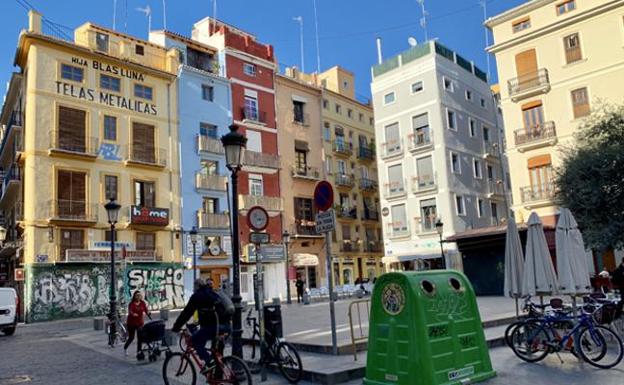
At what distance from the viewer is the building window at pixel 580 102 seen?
30.1 metres

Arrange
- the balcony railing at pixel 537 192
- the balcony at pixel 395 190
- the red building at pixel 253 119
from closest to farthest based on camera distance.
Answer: the balcony railing at pixel 537 192 → the red building at pixel 253 119 → the balcony at pixel 395 190

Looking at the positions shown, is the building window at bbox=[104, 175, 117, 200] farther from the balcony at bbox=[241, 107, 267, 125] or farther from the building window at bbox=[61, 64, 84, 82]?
the balcony at bbox=[241, 107, 267, 125]

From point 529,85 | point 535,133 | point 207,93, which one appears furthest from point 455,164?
point 207,93

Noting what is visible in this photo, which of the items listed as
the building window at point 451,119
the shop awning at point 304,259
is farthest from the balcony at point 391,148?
the shop awning at point 304,259

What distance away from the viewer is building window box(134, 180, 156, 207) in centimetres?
3253

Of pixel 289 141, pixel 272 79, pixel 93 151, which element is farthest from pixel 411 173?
pixel 93 151

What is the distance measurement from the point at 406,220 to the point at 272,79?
14734 millimetres

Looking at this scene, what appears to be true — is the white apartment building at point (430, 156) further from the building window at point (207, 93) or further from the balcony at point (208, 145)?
the building window at point (207, 93)

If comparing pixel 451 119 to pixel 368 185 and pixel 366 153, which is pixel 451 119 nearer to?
pixel 366 153

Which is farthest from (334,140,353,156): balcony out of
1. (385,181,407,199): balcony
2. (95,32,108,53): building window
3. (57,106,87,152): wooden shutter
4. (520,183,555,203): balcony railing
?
(57,106,87,152): wooden shutter

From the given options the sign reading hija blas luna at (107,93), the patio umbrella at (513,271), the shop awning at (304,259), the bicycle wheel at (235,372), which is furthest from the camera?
the shop awning at (304,259)

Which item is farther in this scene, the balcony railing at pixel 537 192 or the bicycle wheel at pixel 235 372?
the balcony railing at pixel 537 192

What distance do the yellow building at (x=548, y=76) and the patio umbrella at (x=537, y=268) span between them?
20115 millimetres

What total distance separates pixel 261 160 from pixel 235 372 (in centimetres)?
3195
